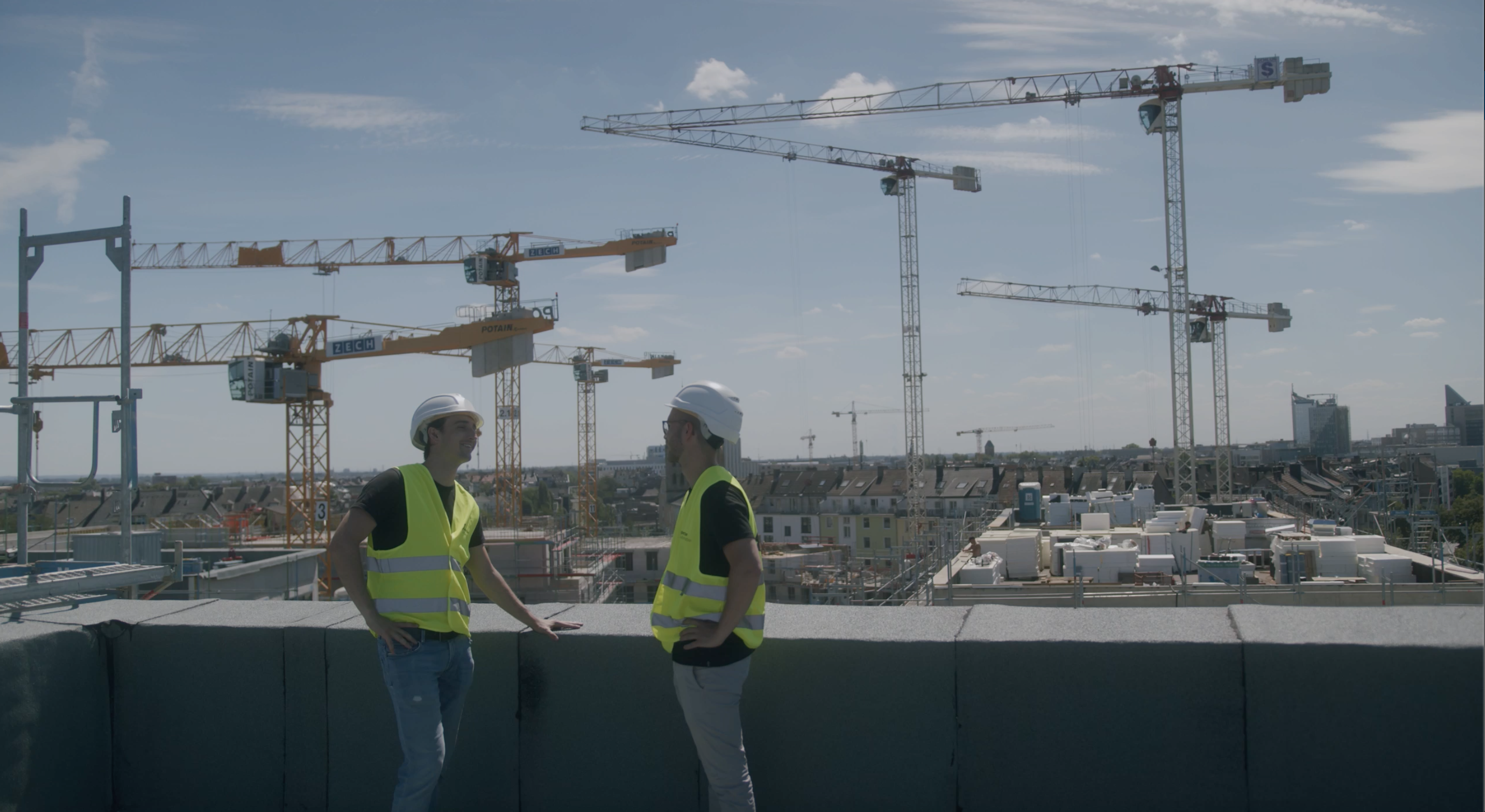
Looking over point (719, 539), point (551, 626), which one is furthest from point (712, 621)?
point (551, 626)

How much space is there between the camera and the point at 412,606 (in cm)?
321

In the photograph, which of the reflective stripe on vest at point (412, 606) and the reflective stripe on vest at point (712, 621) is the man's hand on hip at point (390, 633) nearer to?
the reflective stripe on vest at point (412, 606)

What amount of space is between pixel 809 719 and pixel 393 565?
59.5 inches

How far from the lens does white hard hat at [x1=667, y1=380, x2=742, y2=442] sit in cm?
306

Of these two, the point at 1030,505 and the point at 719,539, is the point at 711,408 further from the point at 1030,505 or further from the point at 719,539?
the point at 1030,505

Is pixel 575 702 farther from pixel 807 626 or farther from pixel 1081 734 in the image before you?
pixel 1081 734

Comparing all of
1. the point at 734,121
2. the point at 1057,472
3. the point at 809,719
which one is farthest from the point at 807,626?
the point at 734,121

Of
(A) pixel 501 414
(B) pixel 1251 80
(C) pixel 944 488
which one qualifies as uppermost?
(B) pixel 1251 80

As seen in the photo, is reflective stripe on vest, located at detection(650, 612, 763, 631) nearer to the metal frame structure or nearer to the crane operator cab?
the metal frame structure

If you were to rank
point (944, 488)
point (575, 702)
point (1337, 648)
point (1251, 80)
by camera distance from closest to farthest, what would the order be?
1. point (1337, 648)
2. point (575, 702)
3. point (1251, 80)
4. point (944, 488)

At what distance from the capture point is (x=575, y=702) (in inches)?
145

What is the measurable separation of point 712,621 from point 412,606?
1.02m

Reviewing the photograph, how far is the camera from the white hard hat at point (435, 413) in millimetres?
3361

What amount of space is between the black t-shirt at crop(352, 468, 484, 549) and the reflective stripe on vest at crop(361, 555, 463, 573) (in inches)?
1.9
